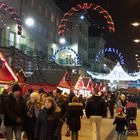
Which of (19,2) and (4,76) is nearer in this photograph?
(4,76)

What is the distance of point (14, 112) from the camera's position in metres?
13.6

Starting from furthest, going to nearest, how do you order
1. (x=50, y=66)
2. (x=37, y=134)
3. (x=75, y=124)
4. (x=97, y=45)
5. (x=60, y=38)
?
(x=97, y=45)
(x=60, y=38)
(x=50, y=66)
(x=75, y=124)
(x=37, y=134)

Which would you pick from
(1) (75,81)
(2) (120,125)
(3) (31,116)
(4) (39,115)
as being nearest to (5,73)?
(2) (120,125)

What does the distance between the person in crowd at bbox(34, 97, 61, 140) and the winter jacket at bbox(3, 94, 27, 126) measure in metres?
2.12

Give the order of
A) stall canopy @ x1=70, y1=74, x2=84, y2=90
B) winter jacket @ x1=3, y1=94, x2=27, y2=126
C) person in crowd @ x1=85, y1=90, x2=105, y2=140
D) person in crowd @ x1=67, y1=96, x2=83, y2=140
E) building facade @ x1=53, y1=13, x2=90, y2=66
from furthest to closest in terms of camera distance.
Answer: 1. building facade @ x1=53, y1=13, x2=90, y2=66
2. stall canopy @ x1=70, y1=74, x2=84, y2=90
3. person in crowd @ x1=67, y1=96, x2=83, y2=140
4. person in crowd @ x1=85, y1=90, x2=105, y2=140
5. winter jacket @ x1=3, y1=94, x2=27, y2=126

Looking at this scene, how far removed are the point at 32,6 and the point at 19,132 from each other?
156ft

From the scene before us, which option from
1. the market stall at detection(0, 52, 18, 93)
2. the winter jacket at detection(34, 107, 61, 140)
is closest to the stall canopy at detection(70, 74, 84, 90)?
the market stall at detection(0, 52, 18, 93)

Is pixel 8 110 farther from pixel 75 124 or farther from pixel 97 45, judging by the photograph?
pixel 97 45

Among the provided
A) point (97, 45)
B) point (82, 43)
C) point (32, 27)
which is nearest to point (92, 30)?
point (97, 45)

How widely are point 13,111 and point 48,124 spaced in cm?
247

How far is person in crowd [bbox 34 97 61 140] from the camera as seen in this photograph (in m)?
11.3

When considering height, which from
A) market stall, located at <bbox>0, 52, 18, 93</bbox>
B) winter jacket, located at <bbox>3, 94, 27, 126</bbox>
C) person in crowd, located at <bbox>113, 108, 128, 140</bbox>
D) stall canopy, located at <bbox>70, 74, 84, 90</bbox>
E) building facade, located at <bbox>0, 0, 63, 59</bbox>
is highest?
building facade, located at <bbox>0, 0, 63, 59</bbox>

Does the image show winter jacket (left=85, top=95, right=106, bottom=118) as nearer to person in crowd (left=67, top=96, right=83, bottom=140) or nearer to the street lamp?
person in crowd (left=67, top=96, right=83, bottom=140)

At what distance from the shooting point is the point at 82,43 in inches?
3986
